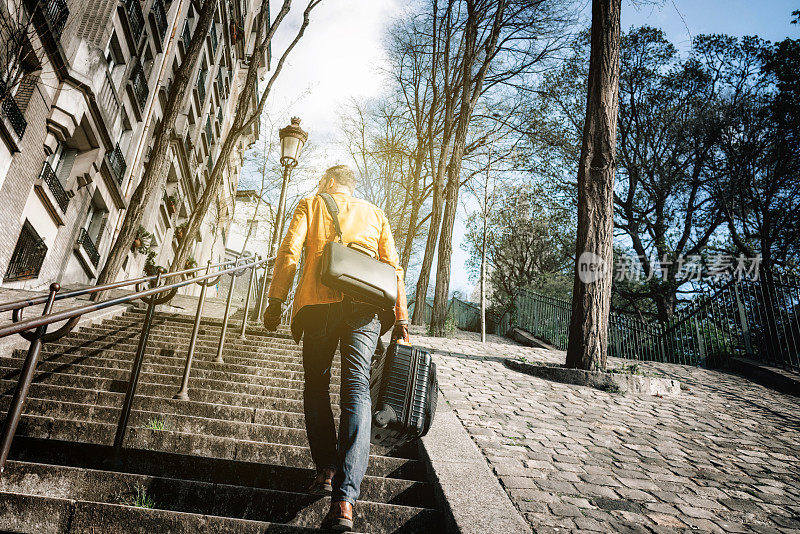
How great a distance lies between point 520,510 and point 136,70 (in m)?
16.8

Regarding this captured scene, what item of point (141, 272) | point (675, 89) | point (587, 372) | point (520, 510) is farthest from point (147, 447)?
point (675, 89)

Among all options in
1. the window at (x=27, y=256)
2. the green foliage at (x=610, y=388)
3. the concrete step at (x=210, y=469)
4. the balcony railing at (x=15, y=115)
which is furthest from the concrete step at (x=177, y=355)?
the window at (x=27, y=256)

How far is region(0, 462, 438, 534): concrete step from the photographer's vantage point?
99.4 inches

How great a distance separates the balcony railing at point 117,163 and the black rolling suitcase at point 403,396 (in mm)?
14021

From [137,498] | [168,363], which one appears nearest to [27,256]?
[168,363]

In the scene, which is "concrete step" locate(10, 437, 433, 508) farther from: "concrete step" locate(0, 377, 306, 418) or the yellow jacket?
the yellow jacket

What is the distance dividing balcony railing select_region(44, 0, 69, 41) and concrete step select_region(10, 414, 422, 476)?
29.7 ft

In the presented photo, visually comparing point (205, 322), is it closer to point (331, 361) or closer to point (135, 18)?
point (331, 361)

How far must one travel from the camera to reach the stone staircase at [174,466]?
2.27 meters

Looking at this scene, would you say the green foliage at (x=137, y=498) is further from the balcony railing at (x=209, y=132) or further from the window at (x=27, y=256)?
the balcony railing at (x=209, y=132)

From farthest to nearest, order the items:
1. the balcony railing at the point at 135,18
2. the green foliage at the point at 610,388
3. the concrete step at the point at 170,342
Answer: the balcony railing at the point at 135,18, the green foliage at the point at 610,388, the concrete step at the point at 170,342

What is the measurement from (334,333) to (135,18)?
15.1 meters

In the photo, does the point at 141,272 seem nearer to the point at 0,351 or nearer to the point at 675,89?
the point at 0,351

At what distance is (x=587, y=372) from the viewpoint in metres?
6.91
